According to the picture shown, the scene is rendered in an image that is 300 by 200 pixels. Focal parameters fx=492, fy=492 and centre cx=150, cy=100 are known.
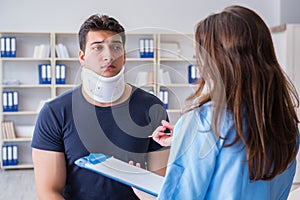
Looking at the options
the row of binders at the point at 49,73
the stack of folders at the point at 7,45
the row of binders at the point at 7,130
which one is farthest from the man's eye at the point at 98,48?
the row of binders at the point at 7,130

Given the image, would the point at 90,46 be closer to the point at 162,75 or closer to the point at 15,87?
the point at 162,75

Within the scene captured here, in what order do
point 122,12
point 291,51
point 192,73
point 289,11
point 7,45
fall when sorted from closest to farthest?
point 192,73 → point 291,51 → point 7,45 → point 122,12 → point 289,11

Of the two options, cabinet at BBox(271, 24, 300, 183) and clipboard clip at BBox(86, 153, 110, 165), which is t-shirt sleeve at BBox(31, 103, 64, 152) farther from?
cabinet at BBox(271, 24, 300, 183)

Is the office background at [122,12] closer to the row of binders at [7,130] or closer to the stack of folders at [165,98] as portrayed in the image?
the row of binders at [7,130]

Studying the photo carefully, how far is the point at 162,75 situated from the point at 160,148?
0.71 ft

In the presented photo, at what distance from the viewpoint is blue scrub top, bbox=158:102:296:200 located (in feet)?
3.28

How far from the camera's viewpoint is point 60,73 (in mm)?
5887

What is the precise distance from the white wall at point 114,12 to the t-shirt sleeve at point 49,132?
434cm

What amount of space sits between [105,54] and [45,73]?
4704 millimetres

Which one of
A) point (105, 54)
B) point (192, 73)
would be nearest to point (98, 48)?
point (105, 54)

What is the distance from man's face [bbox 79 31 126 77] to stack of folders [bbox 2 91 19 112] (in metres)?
4.67

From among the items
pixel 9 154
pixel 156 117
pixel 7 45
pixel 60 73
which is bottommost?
pixel 9 154

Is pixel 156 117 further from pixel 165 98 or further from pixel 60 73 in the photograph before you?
A: pixel 60 73

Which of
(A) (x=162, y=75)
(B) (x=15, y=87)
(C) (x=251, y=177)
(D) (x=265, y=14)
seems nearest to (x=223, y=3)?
(D) (x=265, y=14)
